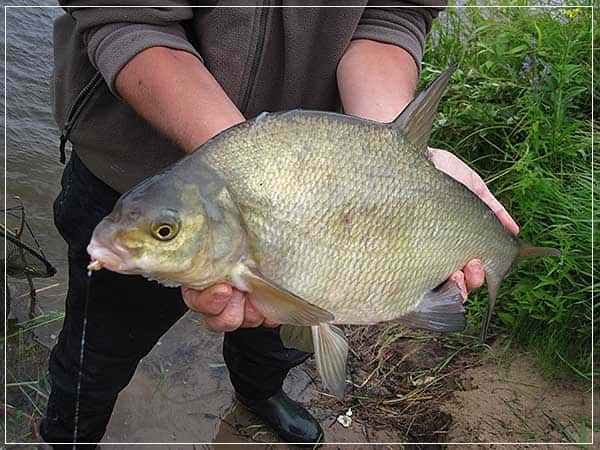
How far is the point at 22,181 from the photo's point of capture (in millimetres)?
3797

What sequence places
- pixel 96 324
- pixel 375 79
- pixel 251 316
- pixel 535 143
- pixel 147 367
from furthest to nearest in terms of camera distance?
pixel 535 143, pixel 147 367, pixel 96 324, pixel 375 79, pixel 251 316

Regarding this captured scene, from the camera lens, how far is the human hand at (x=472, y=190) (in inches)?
66.7

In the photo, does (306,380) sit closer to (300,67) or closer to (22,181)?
(300,67)

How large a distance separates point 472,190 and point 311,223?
21.6 inches

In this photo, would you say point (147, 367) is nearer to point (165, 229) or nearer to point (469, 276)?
point (469, 276)

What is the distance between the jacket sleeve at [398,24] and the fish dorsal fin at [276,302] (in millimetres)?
864

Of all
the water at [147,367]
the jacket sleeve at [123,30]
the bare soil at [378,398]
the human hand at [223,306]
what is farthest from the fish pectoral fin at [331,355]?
the bare soil at [378,398]

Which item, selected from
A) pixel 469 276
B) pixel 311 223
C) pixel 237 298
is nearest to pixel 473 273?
pixel 469 276

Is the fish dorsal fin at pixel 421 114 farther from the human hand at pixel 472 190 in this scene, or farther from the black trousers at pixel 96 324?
the black trousers at pixel 96 324

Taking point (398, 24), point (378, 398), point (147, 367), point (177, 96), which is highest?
point (398, 24)

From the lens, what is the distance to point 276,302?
135 cm

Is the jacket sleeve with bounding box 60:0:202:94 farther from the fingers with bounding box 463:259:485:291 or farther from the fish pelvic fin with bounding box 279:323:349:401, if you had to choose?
the fingers with bounding box 463:259:485:291

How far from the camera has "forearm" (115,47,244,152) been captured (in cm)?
146

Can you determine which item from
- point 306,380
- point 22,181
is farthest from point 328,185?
point 22,181
